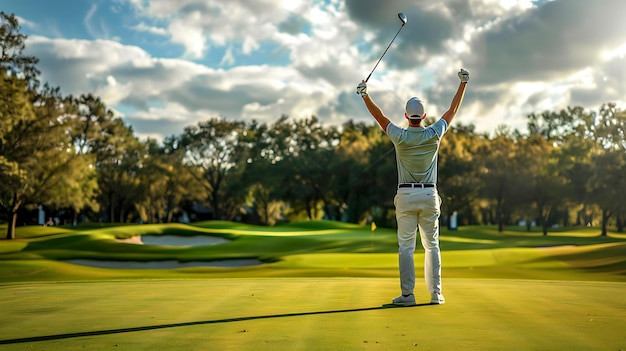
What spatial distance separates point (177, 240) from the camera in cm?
4969

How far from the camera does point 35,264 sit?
29.8 m

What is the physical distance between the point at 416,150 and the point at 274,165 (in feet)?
241

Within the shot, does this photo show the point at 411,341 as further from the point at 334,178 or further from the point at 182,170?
the point at 182,170

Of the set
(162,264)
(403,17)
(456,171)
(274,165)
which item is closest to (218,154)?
(274,165)

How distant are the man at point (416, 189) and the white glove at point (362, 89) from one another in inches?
0.8

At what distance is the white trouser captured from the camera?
9.19 m

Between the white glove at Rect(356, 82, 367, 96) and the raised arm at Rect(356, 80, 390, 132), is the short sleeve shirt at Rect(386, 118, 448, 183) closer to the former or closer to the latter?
the raised arm at Rect(356, 80, 390, 132)

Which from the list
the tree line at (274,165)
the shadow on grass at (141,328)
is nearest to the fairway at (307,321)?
the shadow on grass at (141,328)

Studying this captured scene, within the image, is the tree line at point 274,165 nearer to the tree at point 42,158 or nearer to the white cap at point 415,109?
the tree at point 42,158

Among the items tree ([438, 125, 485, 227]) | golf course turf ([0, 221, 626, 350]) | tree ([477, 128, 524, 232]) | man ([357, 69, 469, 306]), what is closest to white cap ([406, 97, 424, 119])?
man ([357, 69, 469, 306])

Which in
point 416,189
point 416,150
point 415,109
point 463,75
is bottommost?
point 416,189

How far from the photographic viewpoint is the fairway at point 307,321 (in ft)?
19.6

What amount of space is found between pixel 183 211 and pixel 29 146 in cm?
7056

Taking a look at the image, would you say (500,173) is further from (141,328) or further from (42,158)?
(141,328)
